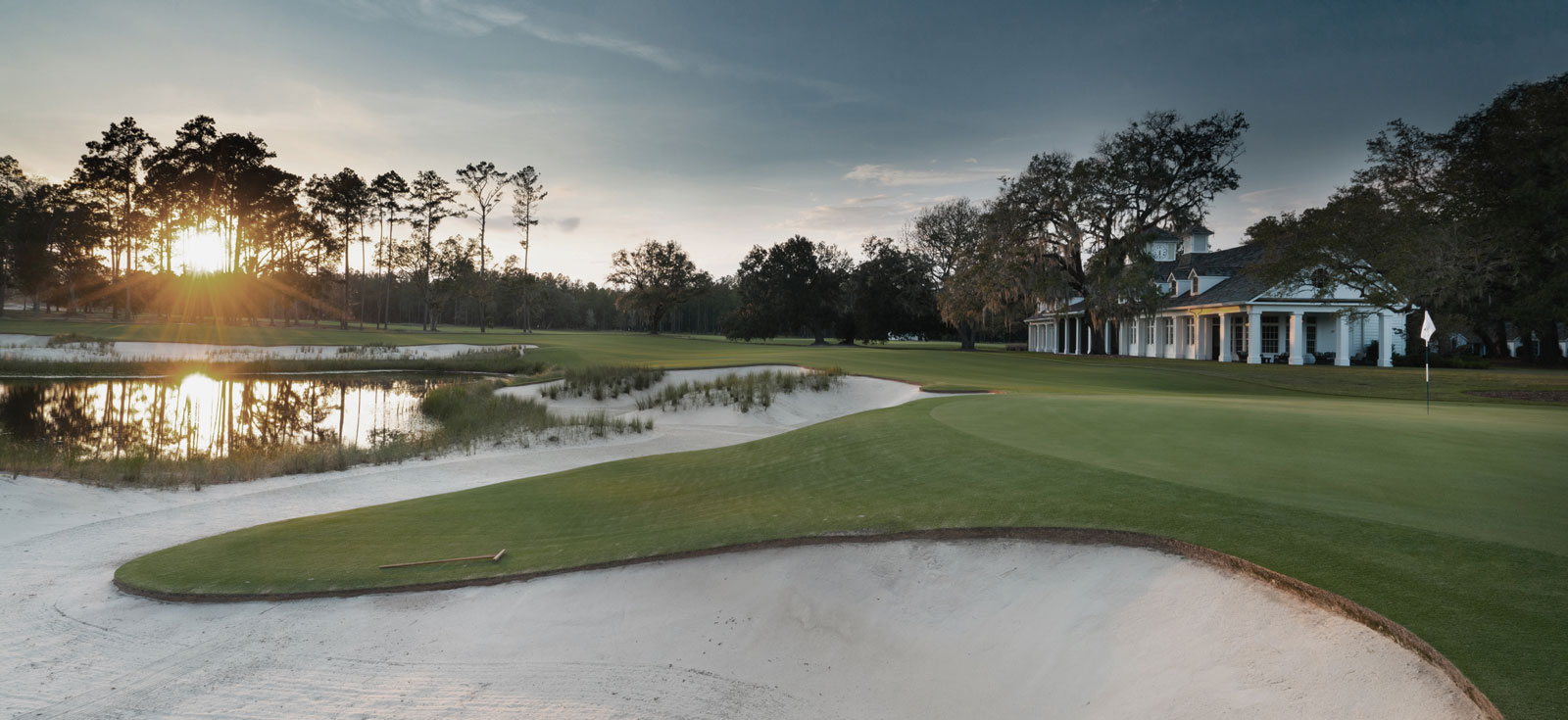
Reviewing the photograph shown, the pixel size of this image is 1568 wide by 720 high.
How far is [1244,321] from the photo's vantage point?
42.2 meters

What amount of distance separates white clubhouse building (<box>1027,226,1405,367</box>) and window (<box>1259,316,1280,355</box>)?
0.05m

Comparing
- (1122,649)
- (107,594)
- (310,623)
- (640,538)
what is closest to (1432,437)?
(1122,649)

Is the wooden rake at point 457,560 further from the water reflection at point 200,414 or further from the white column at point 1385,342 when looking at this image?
the white column at point 1385,342

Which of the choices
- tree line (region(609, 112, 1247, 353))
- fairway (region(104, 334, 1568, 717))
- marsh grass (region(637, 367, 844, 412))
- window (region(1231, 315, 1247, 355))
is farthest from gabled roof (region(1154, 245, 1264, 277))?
fairway (region(104, 334, 1568, 717))

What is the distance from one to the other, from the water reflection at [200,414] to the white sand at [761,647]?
10438mm

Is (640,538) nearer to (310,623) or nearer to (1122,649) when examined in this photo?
(310,623)

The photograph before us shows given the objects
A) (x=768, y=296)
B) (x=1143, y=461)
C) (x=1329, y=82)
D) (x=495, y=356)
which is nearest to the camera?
(x=1143, y=461)

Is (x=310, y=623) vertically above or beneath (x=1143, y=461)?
beneath

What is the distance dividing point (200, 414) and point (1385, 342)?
52.9 meters

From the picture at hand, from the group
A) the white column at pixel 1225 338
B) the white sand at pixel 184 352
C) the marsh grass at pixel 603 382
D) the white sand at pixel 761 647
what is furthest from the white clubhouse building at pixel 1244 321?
the white sand at pixel 184 352

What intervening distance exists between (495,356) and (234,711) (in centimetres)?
3481

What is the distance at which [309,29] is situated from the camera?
773 inches

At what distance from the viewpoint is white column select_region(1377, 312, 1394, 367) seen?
37031mm

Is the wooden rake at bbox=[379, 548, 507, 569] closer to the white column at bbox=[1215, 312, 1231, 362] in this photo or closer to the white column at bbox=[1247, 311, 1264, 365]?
the white column at bbox=[1247, 311, 1264, 365]
